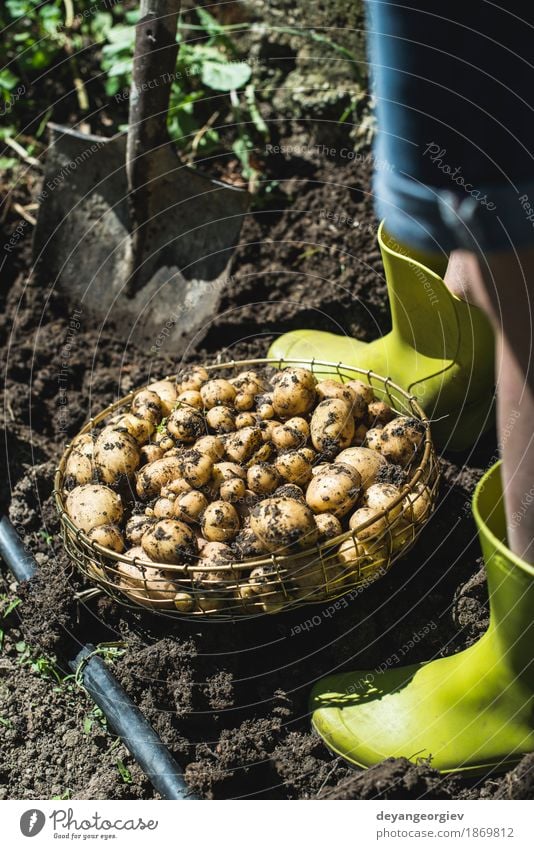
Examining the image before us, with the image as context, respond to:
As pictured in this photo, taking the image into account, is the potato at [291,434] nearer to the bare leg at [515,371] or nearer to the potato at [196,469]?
the potato at [196,469]

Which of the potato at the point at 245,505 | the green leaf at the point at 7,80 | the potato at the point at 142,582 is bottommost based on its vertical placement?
the potato at the point at 142,582

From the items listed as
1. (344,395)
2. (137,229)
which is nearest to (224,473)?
(344,395)

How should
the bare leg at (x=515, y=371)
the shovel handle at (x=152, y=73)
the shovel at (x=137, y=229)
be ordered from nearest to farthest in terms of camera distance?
the bare leg at (x=515, y=371)
the shovel handle at (x=152, y=73)
the shovel at (x=137, y=229)

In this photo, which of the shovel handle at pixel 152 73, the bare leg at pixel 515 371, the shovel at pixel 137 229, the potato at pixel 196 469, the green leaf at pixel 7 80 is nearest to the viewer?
the bare leg at pixel 515 371

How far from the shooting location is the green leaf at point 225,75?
210cm

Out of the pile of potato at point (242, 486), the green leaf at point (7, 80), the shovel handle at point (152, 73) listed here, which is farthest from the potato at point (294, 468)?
the green leaf at point (7, 80)

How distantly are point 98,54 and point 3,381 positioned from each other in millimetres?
1075

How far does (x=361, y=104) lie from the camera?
2.12m

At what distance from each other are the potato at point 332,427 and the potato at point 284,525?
0.17m

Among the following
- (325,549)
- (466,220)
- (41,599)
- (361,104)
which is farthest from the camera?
(361,104)

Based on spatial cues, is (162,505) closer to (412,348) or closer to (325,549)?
(325,549)

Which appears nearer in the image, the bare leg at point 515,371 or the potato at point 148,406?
the bare leg at point 515,371
